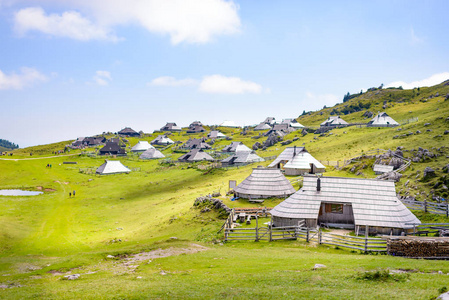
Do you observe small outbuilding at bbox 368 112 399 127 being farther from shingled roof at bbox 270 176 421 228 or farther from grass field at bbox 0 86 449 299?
shingled roof at bbox 270 176 421 228

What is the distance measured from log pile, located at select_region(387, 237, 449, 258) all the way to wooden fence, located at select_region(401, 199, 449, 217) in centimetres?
1185

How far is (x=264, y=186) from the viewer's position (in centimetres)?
4641

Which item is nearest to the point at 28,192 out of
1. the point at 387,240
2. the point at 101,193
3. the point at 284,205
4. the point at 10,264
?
the point at 101,193

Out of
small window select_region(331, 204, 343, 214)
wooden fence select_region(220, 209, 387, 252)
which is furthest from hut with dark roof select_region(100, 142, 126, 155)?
small window select_region(331, 204, 343, 214)

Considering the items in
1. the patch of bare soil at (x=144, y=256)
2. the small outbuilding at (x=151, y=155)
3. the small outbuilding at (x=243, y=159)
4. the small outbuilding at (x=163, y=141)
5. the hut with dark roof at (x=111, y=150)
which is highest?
the small outbuilding at (x=163, y=141)

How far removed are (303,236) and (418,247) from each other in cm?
1016

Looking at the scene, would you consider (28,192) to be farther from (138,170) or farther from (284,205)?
(284,205)

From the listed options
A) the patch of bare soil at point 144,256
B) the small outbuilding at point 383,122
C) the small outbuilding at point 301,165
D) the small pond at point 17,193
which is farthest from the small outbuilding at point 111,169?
the small outbuilding at point 383,122

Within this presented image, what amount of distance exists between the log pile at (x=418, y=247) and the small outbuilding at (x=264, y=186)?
22.1m

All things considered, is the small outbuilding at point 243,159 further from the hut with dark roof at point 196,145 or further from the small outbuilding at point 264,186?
the hut with dark roof at point 196,145

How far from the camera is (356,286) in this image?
1547 centimetres

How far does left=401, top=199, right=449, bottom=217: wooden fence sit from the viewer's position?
108 feet

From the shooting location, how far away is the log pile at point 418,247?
2245 cm

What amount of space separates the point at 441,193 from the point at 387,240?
19.0 metres
